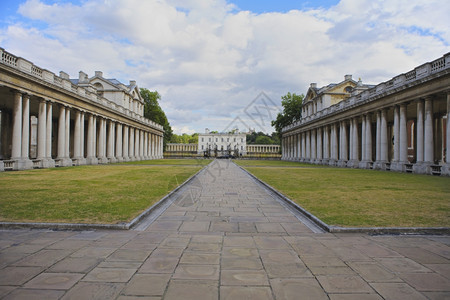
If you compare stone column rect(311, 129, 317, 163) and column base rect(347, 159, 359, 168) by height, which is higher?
stone column rect(311, 129, 317, 163)

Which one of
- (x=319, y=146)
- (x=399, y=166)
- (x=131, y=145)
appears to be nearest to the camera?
(x=399, y=166)

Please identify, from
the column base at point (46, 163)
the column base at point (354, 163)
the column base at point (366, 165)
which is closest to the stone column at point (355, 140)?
the column base at point (354, 163)

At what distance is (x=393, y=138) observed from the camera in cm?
3456

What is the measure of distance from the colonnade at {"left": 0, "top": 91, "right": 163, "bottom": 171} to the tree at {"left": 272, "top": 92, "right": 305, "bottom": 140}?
35834mm

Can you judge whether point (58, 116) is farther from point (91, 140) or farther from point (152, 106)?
point (152, 106)

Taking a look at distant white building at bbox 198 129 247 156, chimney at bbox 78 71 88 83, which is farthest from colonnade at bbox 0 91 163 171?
distant white building at bbox 198 129 247 156

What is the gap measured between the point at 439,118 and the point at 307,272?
1436 inches

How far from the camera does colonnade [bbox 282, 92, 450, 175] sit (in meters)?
23.0

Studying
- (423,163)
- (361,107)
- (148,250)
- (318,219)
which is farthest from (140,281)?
(361,107)

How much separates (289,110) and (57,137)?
54.6 metres

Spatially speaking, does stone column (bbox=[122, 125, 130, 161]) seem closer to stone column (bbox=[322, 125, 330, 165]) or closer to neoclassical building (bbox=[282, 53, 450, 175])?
neoclassical building (bbox=[282, 53, 450, 175])

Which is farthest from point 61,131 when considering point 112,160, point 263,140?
point 263,140

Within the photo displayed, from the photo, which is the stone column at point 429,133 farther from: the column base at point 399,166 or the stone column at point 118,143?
the stone column at point 118,143

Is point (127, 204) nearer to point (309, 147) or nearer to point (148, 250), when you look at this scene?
point (148, 250)
